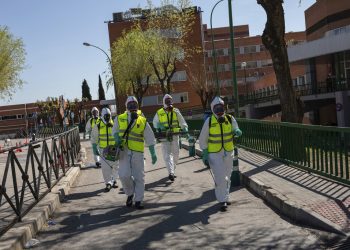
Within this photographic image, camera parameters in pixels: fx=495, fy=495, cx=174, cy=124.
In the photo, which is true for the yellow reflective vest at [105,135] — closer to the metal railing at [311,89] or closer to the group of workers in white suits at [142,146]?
the group of workers in white suits at [142,146]

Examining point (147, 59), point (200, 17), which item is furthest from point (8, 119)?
point (147, 59)

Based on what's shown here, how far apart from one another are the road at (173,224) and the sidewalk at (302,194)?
172mm

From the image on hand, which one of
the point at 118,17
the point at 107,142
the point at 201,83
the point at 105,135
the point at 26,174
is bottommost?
the point at 26,174

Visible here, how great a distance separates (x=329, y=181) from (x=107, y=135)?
4743 mm

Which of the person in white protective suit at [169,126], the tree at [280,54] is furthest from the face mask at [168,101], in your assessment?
the tree at [280,54]

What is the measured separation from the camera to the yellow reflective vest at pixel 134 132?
834 centimetres

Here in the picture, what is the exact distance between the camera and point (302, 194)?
7.59 metres

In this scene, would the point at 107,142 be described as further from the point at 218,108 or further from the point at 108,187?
the point at 218,108

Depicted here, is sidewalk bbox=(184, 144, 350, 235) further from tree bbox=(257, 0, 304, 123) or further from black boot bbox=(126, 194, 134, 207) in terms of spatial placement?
black boot bbox=(126, 194, 134, 207)

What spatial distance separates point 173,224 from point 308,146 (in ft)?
12.5

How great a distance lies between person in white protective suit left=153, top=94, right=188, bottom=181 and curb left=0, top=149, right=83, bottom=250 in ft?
7.80

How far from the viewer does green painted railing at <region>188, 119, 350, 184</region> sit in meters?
8.02

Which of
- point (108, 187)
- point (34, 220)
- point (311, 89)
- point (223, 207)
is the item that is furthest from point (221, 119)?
point (311, 89)

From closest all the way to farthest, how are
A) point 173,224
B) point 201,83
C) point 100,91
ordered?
point 173,224
point 201,83
point 100,91
